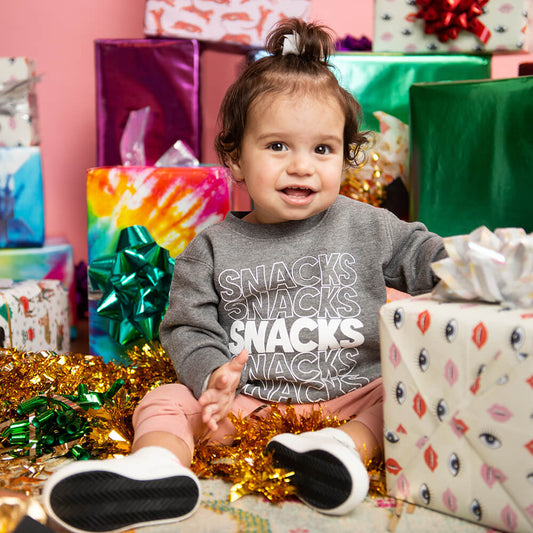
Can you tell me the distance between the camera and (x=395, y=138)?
56.6 inches

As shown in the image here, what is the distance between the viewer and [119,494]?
2.19 ft

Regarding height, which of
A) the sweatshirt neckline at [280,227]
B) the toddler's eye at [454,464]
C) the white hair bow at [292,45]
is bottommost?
the toddler's eye at [454,464]

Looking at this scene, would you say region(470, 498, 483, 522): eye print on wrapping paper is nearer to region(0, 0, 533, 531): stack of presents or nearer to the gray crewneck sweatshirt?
region(0, 0, 533, 531): stack of presents

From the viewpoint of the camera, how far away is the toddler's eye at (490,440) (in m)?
0.65

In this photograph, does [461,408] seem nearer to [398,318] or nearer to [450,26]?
[398,318]

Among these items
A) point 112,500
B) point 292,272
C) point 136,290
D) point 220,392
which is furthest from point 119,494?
point 136,290

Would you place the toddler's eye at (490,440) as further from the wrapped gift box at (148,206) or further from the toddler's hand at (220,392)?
the wrapped gift box at (148,206)

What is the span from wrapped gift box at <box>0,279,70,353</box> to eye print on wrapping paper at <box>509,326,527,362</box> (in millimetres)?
938

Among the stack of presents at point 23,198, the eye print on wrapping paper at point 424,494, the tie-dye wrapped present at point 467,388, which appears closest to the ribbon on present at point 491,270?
the tie-dye wrapped present at point 467,388

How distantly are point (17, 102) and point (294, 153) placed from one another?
915 millimetres

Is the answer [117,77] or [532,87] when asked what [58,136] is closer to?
[117,77]

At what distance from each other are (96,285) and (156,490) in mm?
716

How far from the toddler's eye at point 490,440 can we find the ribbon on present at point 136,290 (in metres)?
0.73

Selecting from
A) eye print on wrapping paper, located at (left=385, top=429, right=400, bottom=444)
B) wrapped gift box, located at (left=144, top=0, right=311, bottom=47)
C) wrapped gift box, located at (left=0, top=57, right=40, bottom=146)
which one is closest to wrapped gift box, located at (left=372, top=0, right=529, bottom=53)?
wrapped gift box, located at (left=144, top=0, right=311, bottom=47)
